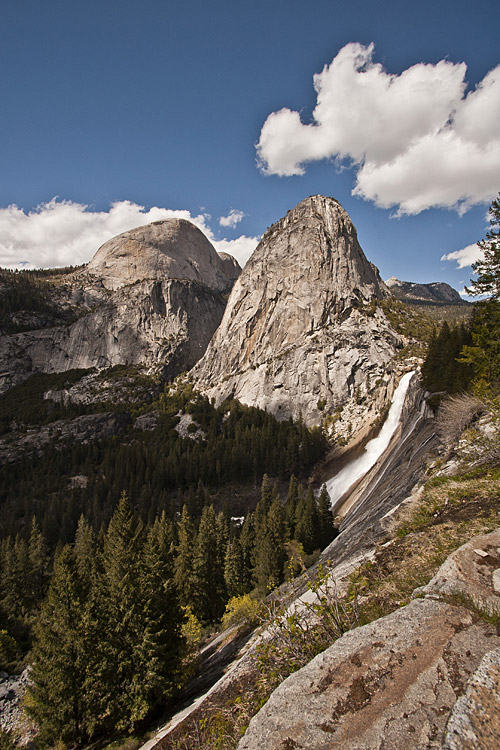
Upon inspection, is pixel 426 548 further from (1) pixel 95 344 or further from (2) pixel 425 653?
(1) pixel 95 344

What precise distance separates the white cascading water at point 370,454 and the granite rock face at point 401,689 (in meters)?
56.6

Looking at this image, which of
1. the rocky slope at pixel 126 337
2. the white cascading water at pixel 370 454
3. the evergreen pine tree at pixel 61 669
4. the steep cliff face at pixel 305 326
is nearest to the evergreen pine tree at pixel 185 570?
the evergreen pine tree at pixel 61 669

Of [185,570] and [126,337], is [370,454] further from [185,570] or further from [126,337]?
[126,337]

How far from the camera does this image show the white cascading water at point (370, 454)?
6078 cm

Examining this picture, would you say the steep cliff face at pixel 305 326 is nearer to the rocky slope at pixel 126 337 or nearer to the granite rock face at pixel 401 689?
the rocky slope at pixel 126 337

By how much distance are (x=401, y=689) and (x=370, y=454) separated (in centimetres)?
6624

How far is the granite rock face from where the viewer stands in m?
3.11

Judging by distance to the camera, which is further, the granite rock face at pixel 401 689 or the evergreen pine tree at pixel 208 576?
the evergreen pine tree at pixel 208 576

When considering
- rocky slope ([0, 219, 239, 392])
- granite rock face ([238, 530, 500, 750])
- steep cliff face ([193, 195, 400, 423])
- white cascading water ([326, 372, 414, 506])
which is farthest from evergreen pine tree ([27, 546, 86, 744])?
rocky slope ([0, 219, 239, 392])

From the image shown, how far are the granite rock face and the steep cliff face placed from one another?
90.6 meters

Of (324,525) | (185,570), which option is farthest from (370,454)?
(185,570)

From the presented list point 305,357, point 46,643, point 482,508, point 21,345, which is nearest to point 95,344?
point 21,345

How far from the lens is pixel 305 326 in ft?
373

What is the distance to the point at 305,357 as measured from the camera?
4203 inches
